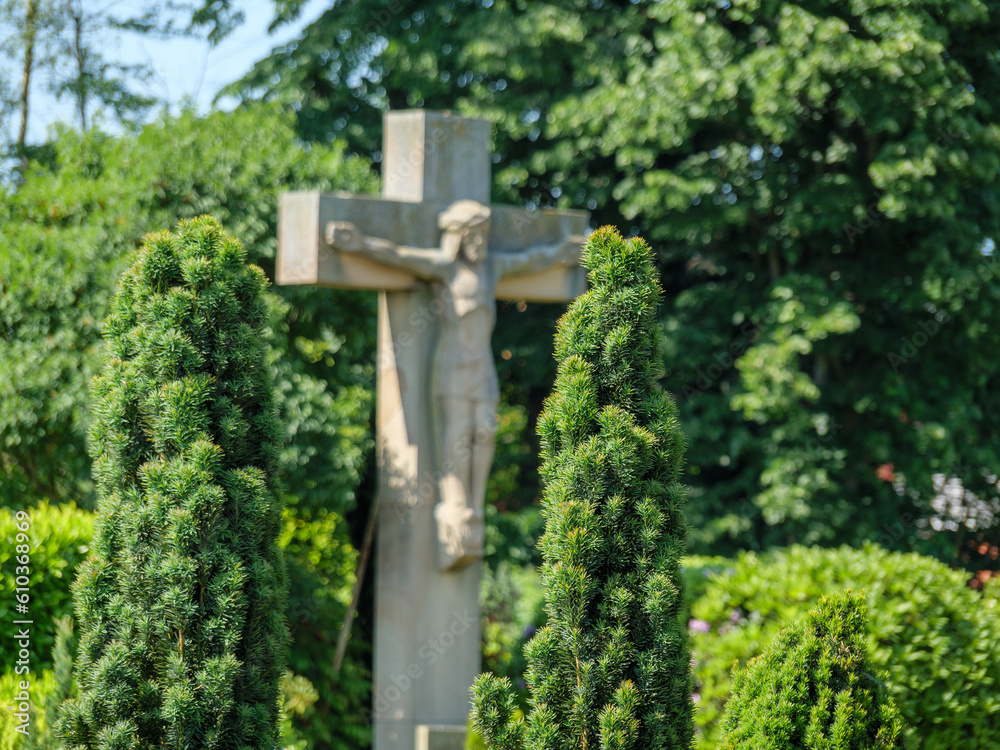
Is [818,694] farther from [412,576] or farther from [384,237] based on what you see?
[384,237]

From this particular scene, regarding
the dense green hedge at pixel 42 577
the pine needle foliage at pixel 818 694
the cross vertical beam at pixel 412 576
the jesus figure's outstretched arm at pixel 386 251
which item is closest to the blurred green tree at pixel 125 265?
the cross vertical beam at pixel 412 576

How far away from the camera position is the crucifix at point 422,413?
6883 millimetres

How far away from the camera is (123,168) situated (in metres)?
9.48

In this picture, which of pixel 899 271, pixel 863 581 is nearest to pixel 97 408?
pixel 863 581

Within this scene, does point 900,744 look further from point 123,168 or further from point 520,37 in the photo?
point 520,37

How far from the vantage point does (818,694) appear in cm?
405

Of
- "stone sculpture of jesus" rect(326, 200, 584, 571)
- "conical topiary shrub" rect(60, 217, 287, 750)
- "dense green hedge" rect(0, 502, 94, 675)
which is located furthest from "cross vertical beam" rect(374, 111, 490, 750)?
"conical topiary shrub" rect(60, 217, 287, 750)

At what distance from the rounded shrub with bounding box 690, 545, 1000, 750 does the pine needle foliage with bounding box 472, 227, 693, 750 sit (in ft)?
8.81

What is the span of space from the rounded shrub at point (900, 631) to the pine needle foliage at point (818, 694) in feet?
7.36

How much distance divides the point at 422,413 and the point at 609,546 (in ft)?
10.7

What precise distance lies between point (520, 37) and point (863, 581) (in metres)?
7.23

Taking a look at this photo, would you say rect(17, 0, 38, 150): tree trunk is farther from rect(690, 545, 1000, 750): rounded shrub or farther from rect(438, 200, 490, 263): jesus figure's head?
rect(690, 545, 1000, 750): rounded shrub

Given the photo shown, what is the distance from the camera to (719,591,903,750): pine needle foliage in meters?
4.00

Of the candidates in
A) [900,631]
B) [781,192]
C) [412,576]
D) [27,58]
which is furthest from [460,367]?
[27,58]
